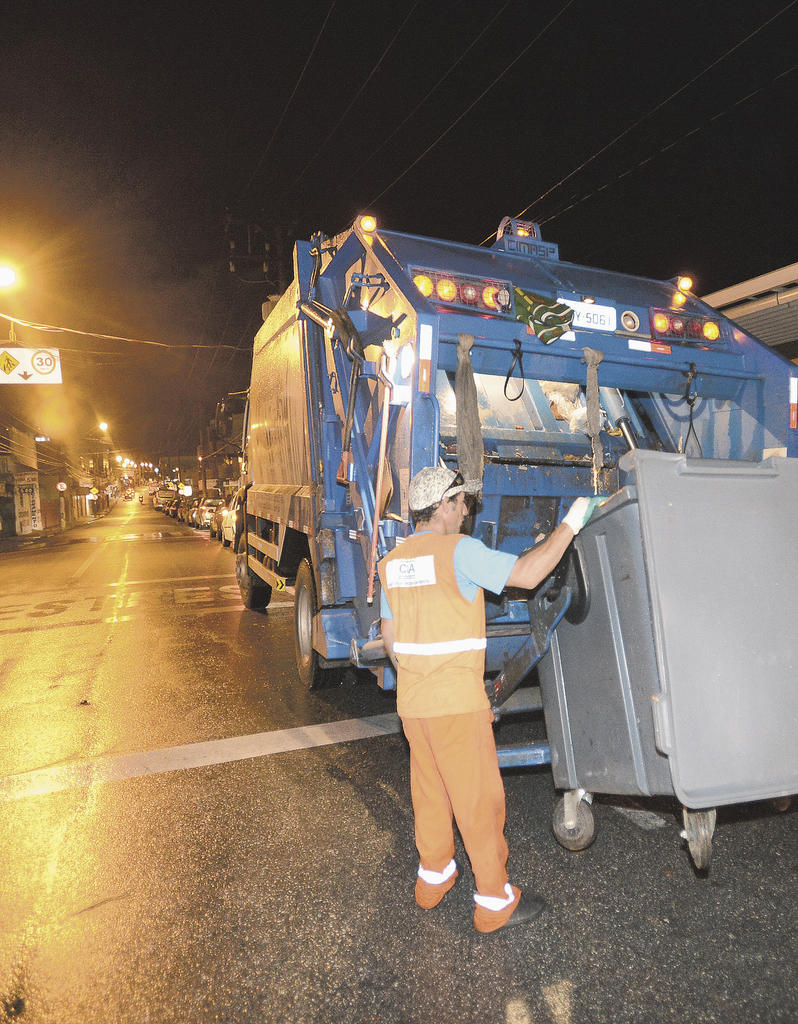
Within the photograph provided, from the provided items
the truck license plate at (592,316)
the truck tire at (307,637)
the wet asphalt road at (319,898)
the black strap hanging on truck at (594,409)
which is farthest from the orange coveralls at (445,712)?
the truck tire at (307,637)

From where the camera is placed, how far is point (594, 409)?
348 centimetres

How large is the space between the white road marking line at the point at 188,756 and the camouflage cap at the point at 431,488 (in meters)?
2.41

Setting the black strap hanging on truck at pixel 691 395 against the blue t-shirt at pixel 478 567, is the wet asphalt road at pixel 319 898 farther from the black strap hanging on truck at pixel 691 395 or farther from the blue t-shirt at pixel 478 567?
the black strap hanging on truck at pixel 691 395

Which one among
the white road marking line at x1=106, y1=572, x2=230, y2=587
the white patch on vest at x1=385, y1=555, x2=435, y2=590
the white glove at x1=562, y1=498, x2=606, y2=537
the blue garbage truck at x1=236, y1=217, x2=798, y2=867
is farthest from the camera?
the white road marking line at x1=106, y1=572, x2=230, y2=587

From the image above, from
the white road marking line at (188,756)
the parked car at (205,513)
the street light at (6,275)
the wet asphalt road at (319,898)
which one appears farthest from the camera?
the parked car at (205,513)

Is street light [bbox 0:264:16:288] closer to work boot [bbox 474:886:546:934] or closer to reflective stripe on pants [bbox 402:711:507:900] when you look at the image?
reflective stripe on pants [bbox 402:711:507:900]

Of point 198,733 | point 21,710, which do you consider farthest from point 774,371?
point 21,710

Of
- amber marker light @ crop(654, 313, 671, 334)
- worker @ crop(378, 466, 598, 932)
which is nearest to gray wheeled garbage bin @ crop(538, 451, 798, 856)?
worker @ crop(378, 466, 598, 932)

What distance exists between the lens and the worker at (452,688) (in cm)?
243

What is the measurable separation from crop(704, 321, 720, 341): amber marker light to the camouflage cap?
2465 mm

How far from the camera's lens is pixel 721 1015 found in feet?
6.66

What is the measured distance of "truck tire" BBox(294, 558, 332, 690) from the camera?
527cm

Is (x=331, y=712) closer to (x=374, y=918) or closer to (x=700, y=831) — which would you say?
(x=374, y=918)

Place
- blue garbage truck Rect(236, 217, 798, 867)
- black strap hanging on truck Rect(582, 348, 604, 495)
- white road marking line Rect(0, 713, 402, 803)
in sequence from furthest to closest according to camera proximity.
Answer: white road marking line Rect(0, 713, 402, 803) < black strap hanging on truck Rect(582, 348, 604, 495) < blue garbage truck Rect(236, 217, 798, 867)
